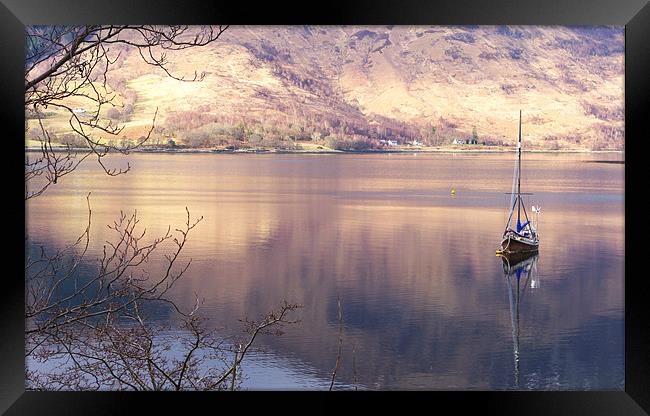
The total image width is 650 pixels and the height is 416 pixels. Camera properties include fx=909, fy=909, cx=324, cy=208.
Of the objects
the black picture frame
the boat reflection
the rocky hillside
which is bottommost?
the boat reflection

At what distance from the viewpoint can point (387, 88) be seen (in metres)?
53.6

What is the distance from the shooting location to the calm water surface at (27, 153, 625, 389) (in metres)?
18.0

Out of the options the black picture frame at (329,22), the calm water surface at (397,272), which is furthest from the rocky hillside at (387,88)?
the black picture frame at (329,22)

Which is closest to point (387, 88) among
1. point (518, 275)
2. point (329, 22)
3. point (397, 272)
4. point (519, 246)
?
point (397, 272)

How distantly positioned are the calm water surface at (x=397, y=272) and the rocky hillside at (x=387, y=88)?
15.0 feet

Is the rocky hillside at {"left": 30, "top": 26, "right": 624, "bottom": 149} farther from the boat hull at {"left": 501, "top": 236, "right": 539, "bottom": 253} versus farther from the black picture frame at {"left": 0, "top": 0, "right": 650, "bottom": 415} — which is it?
the black picture frame at {"left": 0, "top": 0, "right": 650, "bottom": 415}

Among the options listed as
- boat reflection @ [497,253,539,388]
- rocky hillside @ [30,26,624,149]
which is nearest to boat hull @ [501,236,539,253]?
boat reflection @ [497,253,539,388]

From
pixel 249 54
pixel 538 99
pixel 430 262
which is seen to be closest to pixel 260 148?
pixel 249 54

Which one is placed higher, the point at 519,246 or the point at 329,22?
the point at 329,22

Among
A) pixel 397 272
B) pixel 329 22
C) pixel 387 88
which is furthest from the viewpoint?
pixel 387 88

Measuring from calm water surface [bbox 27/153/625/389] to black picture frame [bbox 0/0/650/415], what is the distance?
1185 cm

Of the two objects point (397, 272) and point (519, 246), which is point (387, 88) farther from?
point (519, 246)

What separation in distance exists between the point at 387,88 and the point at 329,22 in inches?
1982

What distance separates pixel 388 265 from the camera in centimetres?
2680
